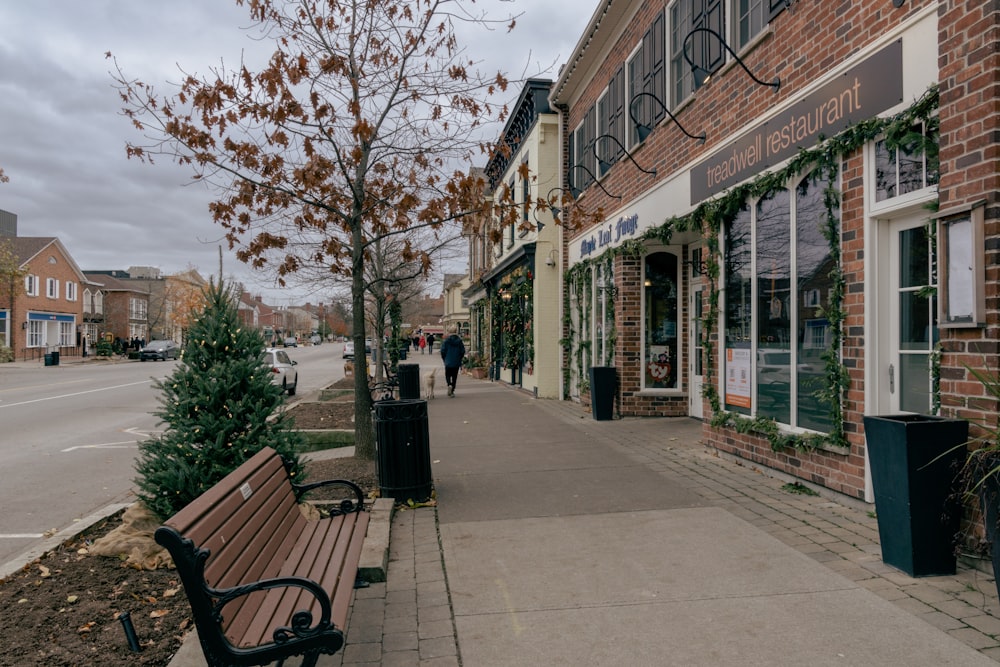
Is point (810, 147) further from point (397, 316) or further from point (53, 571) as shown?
point (397, 316)

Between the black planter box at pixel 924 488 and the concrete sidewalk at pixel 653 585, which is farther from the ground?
the black planter box at pixel 924 488

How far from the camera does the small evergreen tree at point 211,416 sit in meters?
5.07

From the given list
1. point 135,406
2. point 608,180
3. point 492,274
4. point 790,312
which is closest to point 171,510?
point 790,312

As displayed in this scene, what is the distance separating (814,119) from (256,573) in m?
5.92

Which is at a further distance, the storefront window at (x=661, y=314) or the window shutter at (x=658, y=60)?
the storefront window at (x=661, y=314)

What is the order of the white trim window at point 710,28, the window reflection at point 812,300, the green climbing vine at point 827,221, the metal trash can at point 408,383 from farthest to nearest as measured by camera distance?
1. the metal trash can at point 408,383
2. the white trim window at point 710,28
3. the window reflection at point 812,300
4. the green climbing vine at point 827,221

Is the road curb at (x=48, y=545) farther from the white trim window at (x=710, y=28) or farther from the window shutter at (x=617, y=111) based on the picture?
the window shutter at (x=617, y=111)

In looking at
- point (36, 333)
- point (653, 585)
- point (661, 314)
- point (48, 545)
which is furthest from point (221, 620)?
point (36, 333)

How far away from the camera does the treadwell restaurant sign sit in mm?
5426

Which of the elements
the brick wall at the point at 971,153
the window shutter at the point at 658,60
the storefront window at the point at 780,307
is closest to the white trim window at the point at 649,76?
the window shutter at the point at 658,60

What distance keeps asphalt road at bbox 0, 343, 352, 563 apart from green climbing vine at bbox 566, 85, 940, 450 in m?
5.80

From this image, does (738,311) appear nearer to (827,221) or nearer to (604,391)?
(827,221)

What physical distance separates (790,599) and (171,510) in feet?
13.7

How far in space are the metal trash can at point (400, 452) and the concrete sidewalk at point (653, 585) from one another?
0.84 feet
